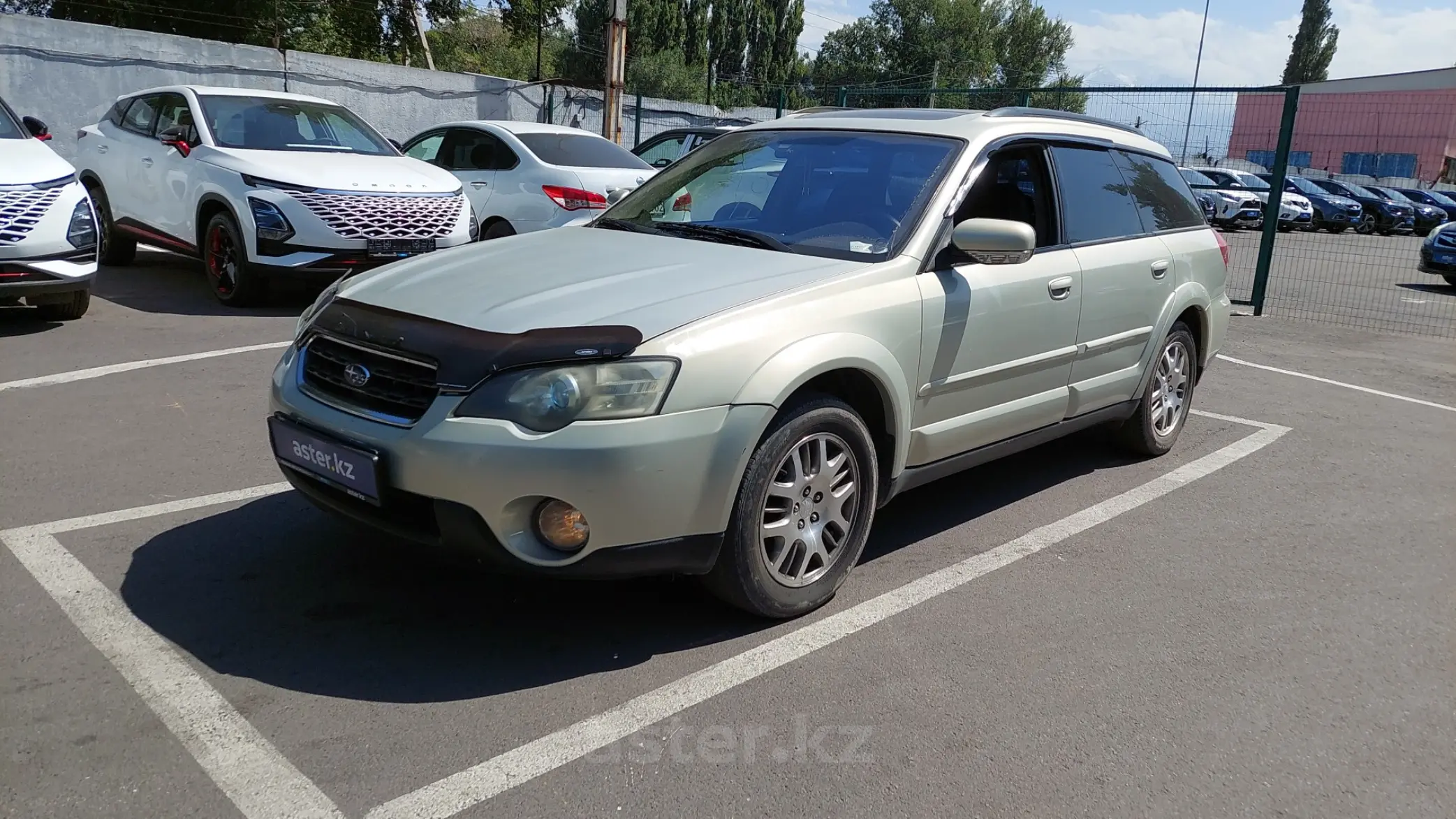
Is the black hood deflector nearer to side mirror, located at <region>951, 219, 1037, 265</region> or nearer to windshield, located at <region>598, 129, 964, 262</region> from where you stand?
windshield, located at <region>598, 129, 964, 262</region>

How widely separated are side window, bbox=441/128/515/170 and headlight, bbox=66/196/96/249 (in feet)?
11.8

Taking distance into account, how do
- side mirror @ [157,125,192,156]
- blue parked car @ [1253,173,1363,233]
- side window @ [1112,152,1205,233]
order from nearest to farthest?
side window @ [1112,152,1205,233] < side mirror @ [157,125,192,156] < blue parked car @ [1253,173,1363,233]

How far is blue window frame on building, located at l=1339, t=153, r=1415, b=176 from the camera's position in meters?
25.2

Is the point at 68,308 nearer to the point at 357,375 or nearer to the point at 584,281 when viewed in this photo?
the point at 357,375

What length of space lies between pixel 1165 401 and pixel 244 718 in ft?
15.1

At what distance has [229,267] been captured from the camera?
28.8 feet

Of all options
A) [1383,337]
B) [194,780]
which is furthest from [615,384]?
[1383,337]

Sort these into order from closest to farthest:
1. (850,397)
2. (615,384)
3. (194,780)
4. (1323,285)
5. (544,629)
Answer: (194,780) < (615,384) < (544,629) < (850,397) < (1323,285)

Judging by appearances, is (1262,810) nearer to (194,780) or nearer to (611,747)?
(611,747)

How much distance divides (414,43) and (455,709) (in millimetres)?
34015

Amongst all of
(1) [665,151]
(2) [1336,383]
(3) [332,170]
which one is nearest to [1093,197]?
(2) [1336,383]

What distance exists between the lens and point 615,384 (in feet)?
10.2

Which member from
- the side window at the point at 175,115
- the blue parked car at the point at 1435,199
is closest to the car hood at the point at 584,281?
the side window at the point at 175,115

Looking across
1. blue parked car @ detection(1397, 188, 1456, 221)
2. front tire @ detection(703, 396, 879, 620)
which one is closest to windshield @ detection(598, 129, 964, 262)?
front tire @ detection(703, 396, 879, 620)
